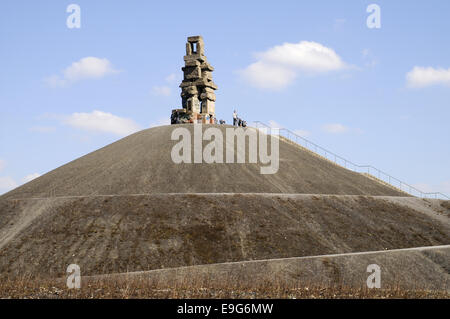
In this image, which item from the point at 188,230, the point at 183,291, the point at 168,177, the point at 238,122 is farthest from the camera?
the point at 238,122

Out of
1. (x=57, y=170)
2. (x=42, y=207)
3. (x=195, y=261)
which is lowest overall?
(x=195, y=261)

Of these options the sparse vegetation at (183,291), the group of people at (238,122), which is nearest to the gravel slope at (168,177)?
the group of people at (238,122)

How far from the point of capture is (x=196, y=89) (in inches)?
3046

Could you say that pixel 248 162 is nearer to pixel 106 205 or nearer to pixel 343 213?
pixel 343 213

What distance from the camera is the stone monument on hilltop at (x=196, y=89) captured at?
252 ft

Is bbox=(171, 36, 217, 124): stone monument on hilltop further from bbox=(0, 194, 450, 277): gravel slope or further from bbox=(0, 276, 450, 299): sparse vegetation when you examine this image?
bbox=(0, 276, 450, 299): sparse vegetation

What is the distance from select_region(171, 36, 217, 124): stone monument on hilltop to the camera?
252 feet

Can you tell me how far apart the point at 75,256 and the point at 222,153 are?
2857 centimetres

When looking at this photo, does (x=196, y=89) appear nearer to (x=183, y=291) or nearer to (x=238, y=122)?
(x=238, y=122)

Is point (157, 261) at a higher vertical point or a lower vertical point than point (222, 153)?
lower

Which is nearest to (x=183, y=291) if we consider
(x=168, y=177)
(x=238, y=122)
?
(x=168, y=177)

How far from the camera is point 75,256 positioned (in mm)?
35562

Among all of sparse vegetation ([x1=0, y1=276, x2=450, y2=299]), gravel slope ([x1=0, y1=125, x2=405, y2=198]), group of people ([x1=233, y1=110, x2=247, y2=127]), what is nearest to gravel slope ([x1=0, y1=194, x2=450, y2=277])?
gravel slope ([x1=0, y1=125, x2=405, y2=198])

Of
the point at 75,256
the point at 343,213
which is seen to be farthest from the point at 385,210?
the point at 75,256
